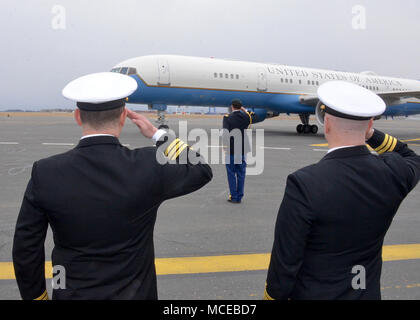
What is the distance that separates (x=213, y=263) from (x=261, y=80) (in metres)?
16.1

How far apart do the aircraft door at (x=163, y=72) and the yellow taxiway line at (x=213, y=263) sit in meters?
13.3

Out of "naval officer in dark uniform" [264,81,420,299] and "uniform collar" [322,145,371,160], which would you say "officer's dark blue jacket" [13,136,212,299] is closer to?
"naval officer in dark uniform" [264,81,420,299]

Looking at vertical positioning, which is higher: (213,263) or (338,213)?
(338,213)

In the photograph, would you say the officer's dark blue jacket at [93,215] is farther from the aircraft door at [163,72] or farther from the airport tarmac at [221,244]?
the aircraft door at [163,72]

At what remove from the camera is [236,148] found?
633 cm

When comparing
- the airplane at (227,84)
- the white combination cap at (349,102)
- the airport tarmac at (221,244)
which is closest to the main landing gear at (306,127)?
the airplane at (227,84)

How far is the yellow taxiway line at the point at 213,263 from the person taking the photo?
3.59m

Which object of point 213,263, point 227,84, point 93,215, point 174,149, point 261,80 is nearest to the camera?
point 93,215

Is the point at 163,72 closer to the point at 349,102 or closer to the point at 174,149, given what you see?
the point at 174,149

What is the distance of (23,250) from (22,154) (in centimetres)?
1063

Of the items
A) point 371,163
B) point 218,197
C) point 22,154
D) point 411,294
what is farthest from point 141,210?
point 22,154

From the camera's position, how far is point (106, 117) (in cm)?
174

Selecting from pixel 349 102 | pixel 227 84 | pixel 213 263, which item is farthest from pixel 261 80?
pixel 349 102

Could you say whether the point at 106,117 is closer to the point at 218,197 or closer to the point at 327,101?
the point at 327,101
